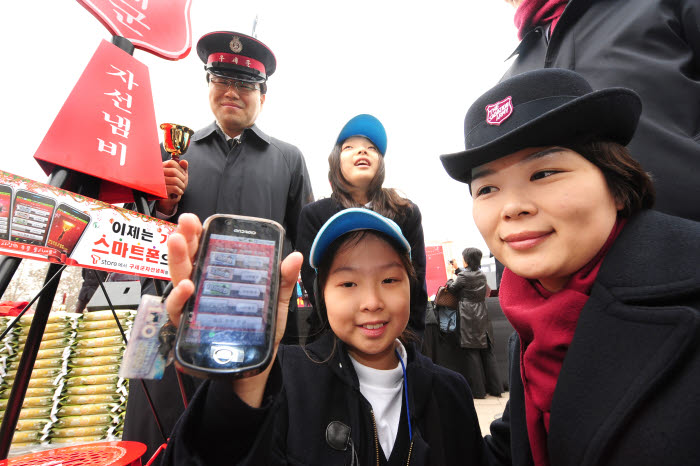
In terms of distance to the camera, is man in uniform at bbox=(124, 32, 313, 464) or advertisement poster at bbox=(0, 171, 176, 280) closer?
advertisement poster at bbox=(0, 171, 176, 280)

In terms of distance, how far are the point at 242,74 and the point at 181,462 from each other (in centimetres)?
171

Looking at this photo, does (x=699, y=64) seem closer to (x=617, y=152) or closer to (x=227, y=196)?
(x=617, y=152)

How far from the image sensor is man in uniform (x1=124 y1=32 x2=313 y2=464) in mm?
1673

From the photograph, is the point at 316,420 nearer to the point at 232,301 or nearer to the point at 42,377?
the point at 232,301

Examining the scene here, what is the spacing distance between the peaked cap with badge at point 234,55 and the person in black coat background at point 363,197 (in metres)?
0.61

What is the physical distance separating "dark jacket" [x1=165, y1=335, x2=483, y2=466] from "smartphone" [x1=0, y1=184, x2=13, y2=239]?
61 centimetres

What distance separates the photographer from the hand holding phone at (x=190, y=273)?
2.16ft

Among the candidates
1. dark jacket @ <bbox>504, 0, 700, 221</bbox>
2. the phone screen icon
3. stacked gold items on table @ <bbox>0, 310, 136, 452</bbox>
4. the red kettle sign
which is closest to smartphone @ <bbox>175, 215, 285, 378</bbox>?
the phone screen icon

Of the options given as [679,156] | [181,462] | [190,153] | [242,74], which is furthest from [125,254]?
[679,156]

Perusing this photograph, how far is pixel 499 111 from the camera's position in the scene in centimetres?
86

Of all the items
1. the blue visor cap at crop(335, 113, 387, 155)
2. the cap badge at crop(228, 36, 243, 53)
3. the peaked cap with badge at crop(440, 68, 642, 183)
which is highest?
the cap badge at crop(228, 36, 243, 53)

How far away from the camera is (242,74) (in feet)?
5.58

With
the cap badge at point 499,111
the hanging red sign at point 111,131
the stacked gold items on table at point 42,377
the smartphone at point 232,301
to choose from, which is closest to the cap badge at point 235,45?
the hanging red sign at point 111,131

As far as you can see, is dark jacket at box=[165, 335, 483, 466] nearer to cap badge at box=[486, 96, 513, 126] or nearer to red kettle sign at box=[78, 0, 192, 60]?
cap badge at box=[486, 96, 513, 126]
